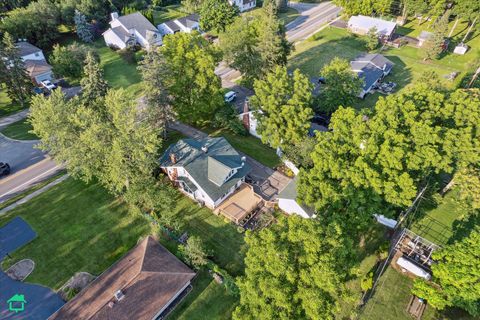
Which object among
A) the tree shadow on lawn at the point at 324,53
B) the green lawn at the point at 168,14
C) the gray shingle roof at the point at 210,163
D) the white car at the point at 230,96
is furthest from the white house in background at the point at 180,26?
the gray shingle roof at the point at 210,163

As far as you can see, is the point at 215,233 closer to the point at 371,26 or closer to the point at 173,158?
the point at 173,158

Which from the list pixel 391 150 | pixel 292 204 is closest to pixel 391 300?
pixel 292 204

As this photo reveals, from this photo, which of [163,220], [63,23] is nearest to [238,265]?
[163,220]

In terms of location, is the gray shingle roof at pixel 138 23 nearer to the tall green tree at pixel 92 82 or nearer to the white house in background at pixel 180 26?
the white house in background at pixel 180 26

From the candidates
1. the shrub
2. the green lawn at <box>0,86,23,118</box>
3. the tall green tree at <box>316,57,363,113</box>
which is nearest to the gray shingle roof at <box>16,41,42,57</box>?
the green lawn at <box>0,86,23,118</box>

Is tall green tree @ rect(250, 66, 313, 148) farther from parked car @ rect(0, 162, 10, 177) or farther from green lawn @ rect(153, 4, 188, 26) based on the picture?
green lawn @ rect(153, 4, 188, 26)

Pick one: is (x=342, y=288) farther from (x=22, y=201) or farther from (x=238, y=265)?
(x=22, y=201)
